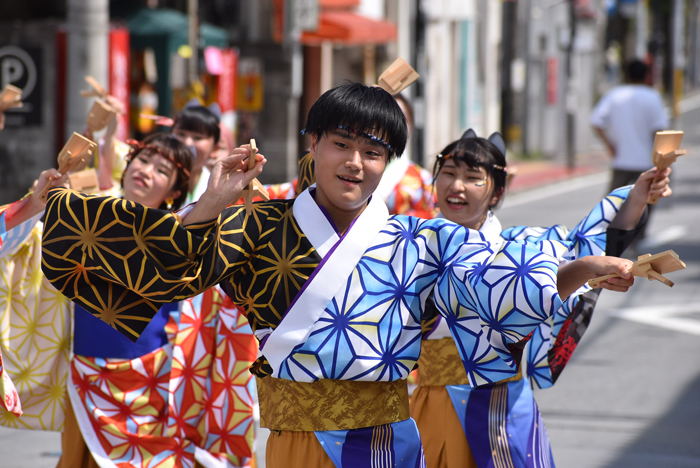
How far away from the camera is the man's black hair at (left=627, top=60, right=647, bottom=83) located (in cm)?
963

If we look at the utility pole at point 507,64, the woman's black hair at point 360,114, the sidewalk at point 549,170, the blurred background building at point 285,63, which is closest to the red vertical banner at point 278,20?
the blurred background building at point 285,63

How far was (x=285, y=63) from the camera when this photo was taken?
1584cm

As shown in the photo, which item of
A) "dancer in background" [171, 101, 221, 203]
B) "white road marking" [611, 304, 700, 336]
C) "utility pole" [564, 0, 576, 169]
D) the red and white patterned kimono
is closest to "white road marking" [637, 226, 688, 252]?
"white road marking" [611, 304, 700, 336]

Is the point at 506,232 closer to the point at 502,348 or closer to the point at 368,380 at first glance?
the point at 502,348

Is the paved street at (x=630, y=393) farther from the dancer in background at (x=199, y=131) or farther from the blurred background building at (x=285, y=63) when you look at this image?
the blurred background building at (x=285, y=63)

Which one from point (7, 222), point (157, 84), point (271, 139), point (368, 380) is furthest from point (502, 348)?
point (271, 139)

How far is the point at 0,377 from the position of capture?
3188 millimetres

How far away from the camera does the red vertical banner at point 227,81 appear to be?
13672mm

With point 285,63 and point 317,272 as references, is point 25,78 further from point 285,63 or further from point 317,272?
point 317,272

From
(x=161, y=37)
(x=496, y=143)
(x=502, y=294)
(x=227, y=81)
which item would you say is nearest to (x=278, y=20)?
(x=227, y=81)

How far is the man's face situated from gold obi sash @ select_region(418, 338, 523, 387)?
1.04 metres

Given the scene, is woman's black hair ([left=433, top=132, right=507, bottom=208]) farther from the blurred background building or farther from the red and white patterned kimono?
the blurred background building

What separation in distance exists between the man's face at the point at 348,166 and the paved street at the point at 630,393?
2818 millimetres

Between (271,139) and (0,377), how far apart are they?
13.2 m
